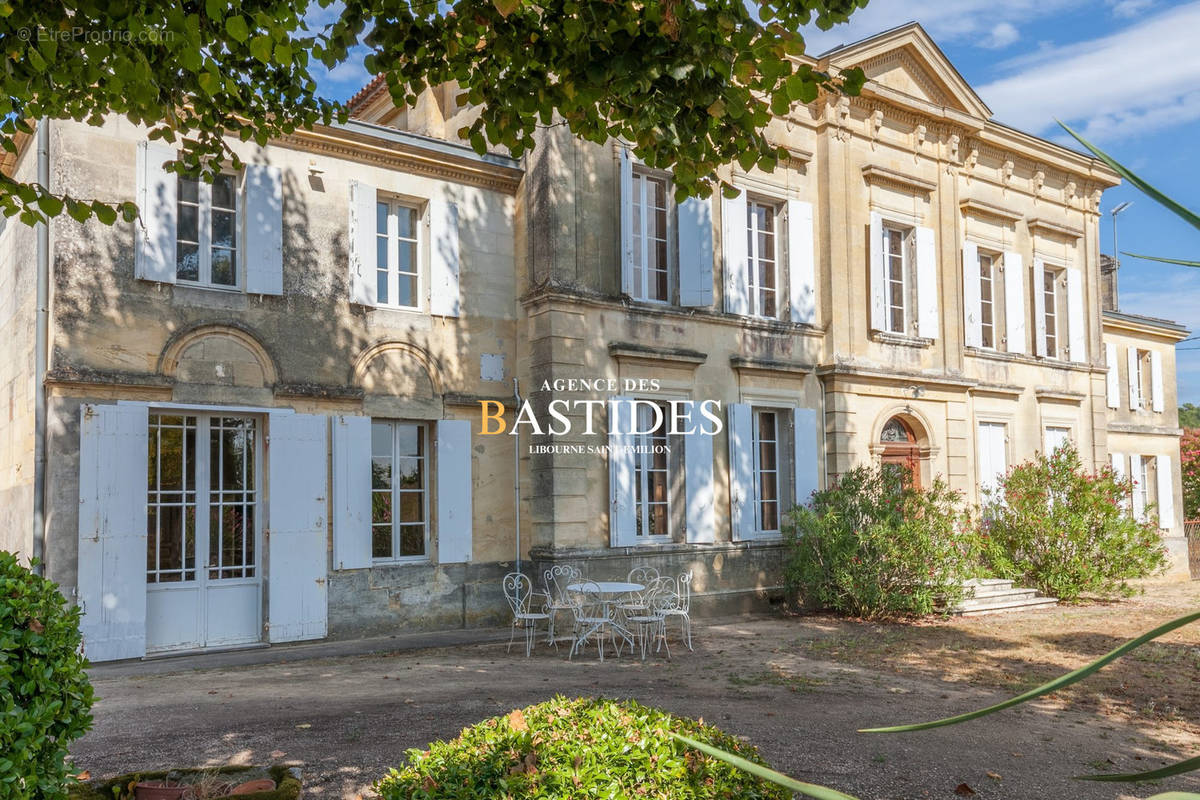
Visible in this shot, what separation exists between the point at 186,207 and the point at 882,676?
8.14 m

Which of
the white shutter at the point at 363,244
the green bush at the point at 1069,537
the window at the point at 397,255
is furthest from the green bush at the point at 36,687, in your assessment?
the green bush at the point at 1069,537

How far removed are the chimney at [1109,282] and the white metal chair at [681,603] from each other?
14608 mm

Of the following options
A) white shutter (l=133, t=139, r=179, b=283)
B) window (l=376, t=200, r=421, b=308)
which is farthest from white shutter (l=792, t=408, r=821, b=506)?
white shutter (l=133, t=139, r=179, b=283)

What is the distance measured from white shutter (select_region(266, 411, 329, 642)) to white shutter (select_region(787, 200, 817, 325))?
6.91 meters

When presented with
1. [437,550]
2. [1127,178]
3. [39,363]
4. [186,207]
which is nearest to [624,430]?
[437,550]

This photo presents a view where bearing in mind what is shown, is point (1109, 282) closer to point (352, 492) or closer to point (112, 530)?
point (352, 492)

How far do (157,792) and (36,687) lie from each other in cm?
90

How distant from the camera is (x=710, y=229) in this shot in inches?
483

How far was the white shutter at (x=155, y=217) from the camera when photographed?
895 centimetres

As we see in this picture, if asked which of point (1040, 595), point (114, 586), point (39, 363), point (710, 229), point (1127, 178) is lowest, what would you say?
point (1040, 595)

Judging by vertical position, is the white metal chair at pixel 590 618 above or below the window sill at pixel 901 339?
below

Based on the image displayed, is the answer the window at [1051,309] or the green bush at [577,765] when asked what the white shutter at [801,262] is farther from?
the green bush at [577,765]

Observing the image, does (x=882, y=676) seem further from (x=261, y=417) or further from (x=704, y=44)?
(x=261, y=417)

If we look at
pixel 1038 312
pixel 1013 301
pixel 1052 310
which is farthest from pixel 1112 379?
pixel 1013 301
